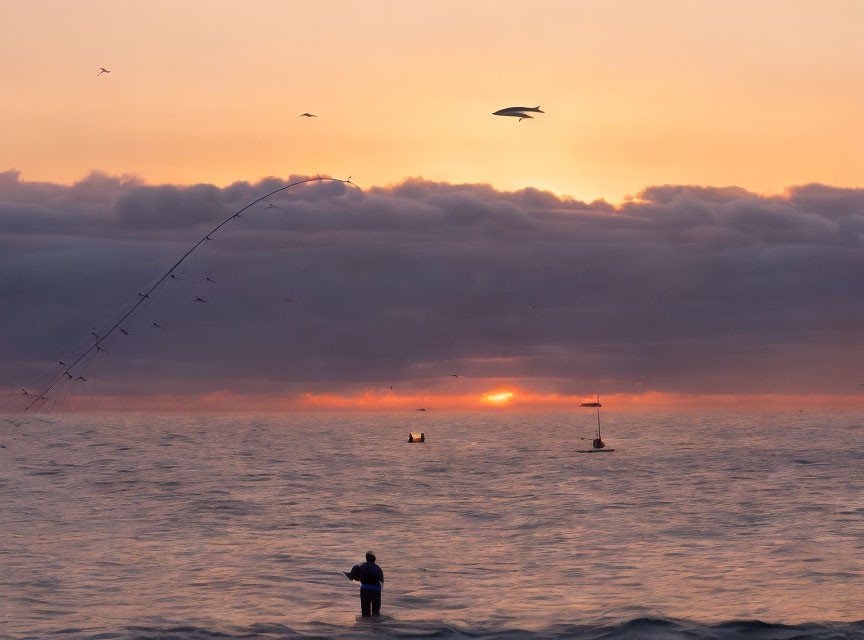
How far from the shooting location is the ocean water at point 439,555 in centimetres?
3784

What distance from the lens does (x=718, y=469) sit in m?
128

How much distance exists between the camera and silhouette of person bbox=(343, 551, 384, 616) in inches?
1454

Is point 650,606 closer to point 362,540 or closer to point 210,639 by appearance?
point 210,639

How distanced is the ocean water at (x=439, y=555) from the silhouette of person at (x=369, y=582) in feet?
2.23

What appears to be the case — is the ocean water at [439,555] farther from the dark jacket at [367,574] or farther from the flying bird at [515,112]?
the flying bird at [515,112]

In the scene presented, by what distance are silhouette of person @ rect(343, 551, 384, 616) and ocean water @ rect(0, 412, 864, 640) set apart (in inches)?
26.7

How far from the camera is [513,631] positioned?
36188 mm

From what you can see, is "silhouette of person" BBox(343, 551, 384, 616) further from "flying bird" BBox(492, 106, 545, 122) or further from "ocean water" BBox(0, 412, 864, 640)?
"flying bird" BBox(492, 106, 545, 122)

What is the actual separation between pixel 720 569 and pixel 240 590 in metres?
24.3

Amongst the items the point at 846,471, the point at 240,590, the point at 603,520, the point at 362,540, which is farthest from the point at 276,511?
the point at 846,471

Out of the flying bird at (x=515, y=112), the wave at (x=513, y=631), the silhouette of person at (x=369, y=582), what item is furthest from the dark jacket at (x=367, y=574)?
the flying bird at (x=515, y=112)

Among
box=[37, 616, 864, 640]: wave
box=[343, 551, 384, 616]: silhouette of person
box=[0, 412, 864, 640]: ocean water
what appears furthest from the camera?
box=[0, 412, 864, 640]: ocean water

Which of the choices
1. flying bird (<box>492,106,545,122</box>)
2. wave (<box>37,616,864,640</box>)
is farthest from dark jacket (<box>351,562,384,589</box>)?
flying bird (<box>492,106,545,122</box>)

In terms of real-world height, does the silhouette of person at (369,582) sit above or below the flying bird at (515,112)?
below
